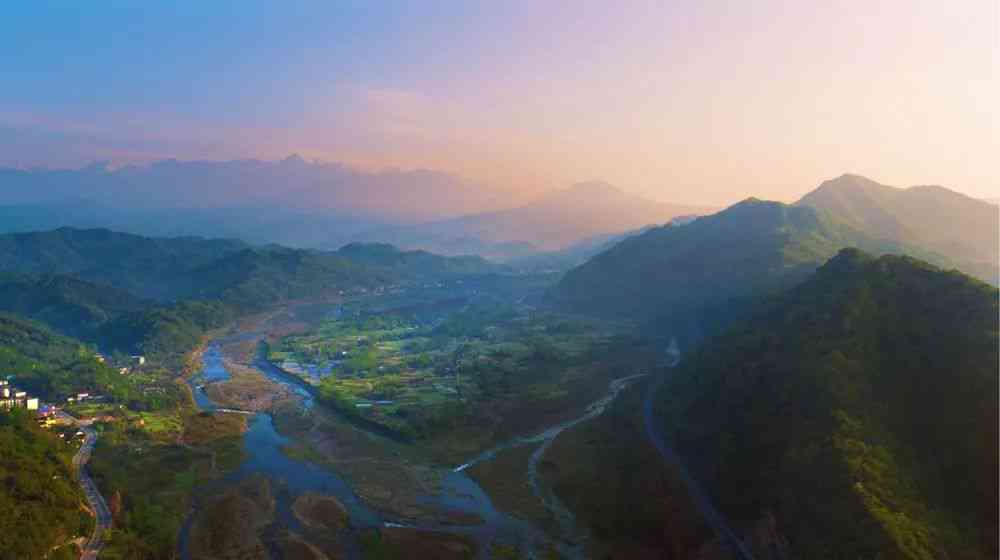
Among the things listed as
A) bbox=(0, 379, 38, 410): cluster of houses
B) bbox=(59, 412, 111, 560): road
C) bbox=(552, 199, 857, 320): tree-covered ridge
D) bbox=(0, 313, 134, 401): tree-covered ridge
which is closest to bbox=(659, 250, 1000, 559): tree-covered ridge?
bbox=(552, 199, 857, 320): tree-covered ridge

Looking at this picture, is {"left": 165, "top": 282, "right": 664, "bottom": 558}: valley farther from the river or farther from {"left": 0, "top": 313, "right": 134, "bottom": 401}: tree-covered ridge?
{"left": 0, "top": 313, "right": 134, "bottom": 401}: tree-covered ridge

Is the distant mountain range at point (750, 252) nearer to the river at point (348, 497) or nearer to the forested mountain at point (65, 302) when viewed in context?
the river at point (348, 497)

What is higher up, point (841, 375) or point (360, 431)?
point (841, 375)

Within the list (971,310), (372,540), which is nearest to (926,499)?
(971,310)

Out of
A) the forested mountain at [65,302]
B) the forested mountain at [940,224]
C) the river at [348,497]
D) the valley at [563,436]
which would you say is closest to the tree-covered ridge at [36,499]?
the valley at [563,436]

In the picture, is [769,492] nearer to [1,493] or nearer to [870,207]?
[1,493]

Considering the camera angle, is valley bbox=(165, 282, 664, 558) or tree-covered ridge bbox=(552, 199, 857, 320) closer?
valley bbox=(165, 282, 664, 558)
